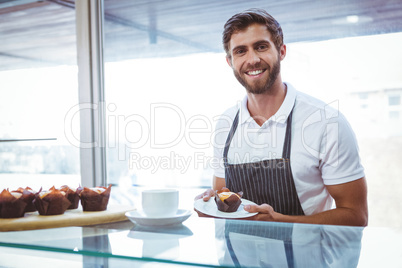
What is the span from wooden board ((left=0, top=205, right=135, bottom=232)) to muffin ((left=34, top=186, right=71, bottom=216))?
0.07 ft

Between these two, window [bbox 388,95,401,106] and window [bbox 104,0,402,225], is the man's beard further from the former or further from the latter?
window [bbox 388,95,401,106]

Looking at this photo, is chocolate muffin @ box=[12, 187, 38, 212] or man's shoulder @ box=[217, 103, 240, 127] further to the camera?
man's shoulder @ box=[217, 103, 240, 127]

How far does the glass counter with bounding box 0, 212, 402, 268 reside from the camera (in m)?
0.88

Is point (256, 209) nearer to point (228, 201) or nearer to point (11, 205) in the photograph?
point (228, 201)

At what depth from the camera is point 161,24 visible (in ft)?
9.93

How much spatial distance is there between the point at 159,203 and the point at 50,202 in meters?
0.33

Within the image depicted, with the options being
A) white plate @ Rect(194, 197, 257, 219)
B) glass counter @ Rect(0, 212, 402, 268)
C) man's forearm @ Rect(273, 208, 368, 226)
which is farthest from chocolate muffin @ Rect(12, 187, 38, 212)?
man's forearm @ Rect(273, 208, 368, 226)

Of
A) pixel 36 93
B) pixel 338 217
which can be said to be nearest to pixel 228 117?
pixel 338 217

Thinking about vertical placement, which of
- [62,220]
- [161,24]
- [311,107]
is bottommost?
[62,220]

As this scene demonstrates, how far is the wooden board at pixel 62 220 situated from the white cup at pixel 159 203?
0.13 metres

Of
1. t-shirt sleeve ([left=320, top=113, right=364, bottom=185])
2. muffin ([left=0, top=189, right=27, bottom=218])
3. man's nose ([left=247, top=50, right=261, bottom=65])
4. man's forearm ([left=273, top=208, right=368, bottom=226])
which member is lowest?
man's forearm ([left=273, top=208, right=368, bottom=226])

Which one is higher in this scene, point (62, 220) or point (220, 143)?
point (220, 143)

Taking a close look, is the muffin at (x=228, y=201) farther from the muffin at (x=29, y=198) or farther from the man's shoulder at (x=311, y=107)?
the man's shoulder at (x=311, y=107)

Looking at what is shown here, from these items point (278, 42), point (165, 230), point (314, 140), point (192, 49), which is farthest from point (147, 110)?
point (165, 230)
